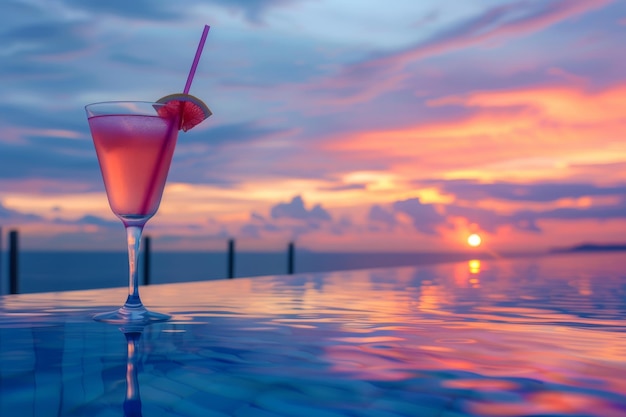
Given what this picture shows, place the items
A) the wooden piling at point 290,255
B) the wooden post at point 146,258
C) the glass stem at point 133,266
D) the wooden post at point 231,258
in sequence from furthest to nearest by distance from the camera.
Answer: the wooden piling at point 290,255
the wooden post at point 231,258
the wooden post at point 146,258
the glass stem at point 133,266

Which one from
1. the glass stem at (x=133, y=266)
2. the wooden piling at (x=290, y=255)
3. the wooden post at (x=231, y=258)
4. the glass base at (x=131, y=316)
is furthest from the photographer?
the wooden piling at (x=290, y=255)

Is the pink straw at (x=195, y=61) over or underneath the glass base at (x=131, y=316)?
over

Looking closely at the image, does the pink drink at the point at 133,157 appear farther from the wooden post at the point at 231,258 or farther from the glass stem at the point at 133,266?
the wooden post at the point at 231,258

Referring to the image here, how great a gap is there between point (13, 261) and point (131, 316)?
7.27 m

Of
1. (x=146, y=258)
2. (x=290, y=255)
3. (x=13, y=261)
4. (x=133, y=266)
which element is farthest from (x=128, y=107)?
(x=290, y=255)

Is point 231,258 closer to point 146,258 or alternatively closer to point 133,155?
point 146,258

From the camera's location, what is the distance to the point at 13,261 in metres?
7.78

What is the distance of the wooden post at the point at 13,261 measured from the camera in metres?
7.68

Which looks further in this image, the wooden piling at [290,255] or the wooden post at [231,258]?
the wooden piling at [290,255]

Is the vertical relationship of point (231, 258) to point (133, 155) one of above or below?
below

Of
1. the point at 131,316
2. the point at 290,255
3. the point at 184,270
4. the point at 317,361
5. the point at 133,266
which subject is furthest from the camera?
the point at 184,270

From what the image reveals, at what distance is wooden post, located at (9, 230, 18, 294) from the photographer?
25.2 feet

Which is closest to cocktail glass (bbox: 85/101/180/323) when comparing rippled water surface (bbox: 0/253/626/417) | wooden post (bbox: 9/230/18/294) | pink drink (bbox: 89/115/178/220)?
pink drink (bbox: 89/115/178/220)

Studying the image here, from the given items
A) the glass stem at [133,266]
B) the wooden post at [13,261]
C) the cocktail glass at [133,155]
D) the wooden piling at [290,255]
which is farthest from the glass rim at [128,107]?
the wooden piling at [290,255]
